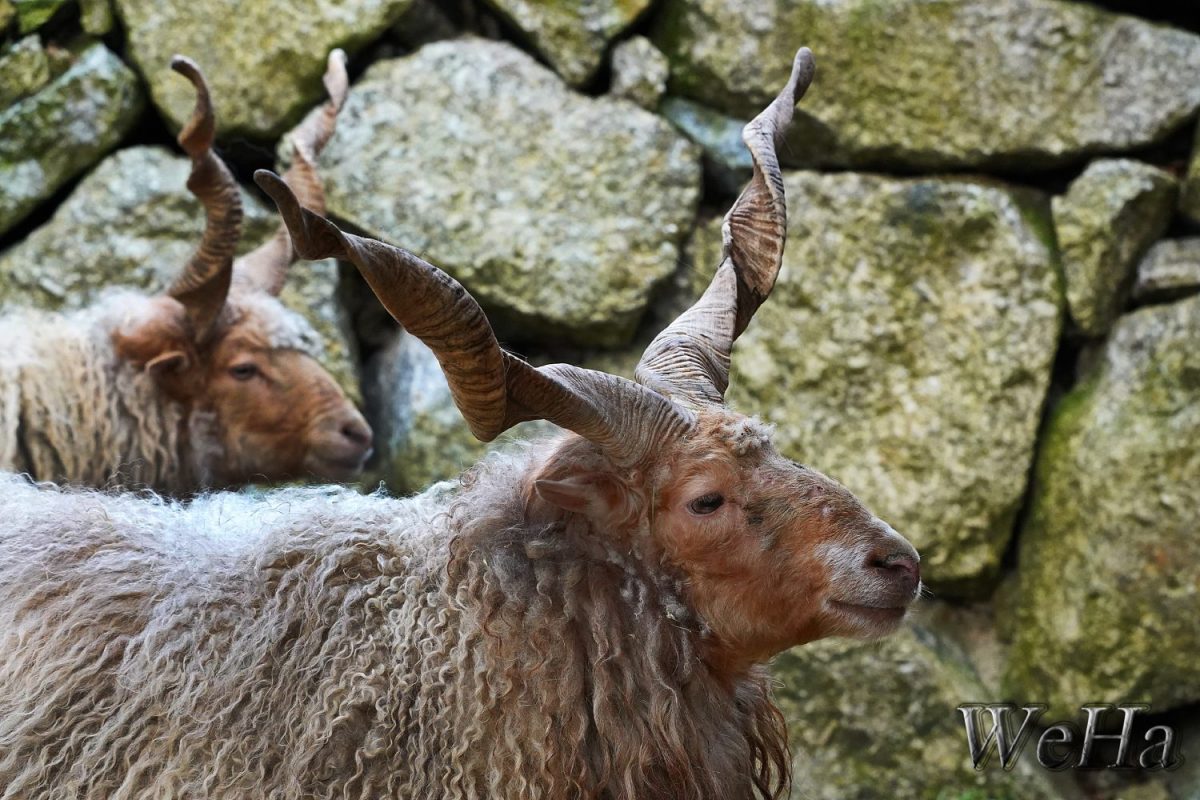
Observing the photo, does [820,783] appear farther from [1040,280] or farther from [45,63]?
[45,63]

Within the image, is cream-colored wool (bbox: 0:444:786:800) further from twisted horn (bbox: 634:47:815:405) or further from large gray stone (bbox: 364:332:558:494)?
large gray stone (bbox: 364:332:558:494)

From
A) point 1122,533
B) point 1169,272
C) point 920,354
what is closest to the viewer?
point 1122,533

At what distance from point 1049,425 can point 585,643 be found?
14.2 ft

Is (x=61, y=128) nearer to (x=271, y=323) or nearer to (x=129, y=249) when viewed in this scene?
(x=129, y=249)

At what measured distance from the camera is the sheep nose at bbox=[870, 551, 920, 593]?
3.25m

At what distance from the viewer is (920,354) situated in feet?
22.5

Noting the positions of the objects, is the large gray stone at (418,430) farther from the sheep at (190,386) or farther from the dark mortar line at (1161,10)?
the dark mortar line at (1161,10)

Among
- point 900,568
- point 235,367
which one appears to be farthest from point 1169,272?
point 235,367

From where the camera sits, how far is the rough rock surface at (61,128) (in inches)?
278

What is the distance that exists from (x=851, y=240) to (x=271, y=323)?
3.04 m

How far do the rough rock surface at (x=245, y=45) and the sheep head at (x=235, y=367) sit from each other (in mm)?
1438

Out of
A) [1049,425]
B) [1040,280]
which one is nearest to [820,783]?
[1049,425]

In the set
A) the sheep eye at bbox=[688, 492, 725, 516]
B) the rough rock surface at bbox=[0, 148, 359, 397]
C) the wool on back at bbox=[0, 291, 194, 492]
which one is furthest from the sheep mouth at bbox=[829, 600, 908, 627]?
the rough rock surface at bbox=[0, 148, 359, 397]

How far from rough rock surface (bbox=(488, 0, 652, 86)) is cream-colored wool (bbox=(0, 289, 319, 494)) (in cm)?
228
